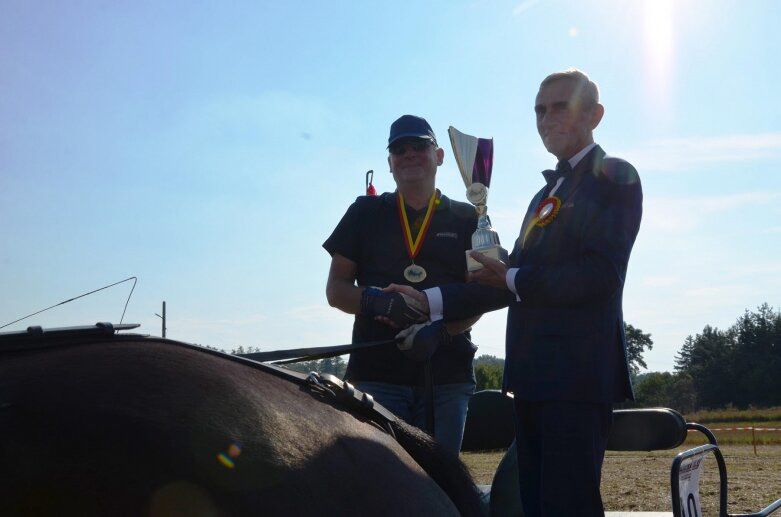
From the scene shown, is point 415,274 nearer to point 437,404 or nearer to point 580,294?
point 437,404

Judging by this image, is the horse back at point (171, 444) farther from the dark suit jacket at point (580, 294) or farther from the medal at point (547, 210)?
the medal at point (547, 210)

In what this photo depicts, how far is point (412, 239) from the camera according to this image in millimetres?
2773

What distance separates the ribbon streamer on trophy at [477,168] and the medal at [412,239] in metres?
0.34

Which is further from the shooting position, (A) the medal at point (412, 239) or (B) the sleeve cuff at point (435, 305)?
(A) the medal at point (412, 239)

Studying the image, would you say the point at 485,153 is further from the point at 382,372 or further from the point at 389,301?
the point at 382,372

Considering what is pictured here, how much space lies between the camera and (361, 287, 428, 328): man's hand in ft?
7.78

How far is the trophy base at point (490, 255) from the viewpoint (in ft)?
7.32

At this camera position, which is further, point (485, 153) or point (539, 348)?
point (485, 153)

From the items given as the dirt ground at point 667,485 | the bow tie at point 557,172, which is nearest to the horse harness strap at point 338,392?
the bow tie at point 557,172

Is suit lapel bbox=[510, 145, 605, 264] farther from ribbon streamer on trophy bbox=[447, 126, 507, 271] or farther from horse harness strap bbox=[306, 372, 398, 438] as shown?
horse harness strap bbox=[306, 372, 398, 438]

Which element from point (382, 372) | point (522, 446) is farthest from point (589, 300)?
point (382, 372)

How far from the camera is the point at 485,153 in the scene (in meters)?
2.47

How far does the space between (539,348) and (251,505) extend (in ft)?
3.47

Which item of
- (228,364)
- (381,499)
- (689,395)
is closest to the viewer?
(381,499)
